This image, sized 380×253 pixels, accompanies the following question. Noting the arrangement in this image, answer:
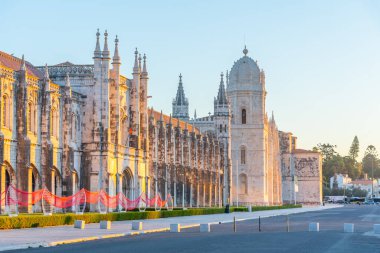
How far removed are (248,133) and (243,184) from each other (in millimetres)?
8501

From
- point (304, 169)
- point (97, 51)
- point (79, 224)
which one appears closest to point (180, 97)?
point (304, 169)

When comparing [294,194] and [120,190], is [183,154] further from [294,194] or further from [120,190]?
[294,194]

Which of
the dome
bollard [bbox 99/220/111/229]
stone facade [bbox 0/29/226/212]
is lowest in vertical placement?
bollard [bbox 99/220/111/229]

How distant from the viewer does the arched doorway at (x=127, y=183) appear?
72500 millimetres

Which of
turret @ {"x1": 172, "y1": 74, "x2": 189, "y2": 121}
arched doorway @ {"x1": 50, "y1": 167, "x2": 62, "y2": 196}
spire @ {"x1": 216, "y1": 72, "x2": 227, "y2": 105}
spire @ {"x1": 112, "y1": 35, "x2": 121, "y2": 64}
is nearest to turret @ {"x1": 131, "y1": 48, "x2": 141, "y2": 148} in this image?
spire @ {"x1": 112, "y1": 35, "x2": 121, "y2": 64}

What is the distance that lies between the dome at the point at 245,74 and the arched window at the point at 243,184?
50.9 ft

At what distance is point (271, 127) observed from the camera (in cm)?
14050

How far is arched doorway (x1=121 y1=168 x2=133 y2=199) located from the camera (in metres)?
72.5

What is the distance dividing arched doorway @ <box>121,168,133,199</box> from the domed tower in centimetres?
5480

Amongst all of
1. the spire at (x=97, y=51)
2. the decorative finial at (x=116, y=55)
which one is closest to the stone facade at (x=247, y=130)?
the decorative finial at (x=116, y=55)

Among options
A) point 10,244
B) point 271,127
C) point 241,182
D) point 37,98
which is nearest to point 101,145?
point 37,98

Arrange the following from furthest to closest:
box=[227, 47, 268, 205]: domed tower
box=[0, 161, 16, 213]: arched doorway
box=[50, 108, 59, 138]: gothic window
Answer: box=[227, 47, 268, 205]: domed tower < box=[50, 108, 59, 138]: gothic window < box=[0, 161, 16, 213]: arched doorway

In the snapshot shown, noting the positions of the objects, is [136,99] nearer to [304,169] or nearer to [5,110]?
[5,110]

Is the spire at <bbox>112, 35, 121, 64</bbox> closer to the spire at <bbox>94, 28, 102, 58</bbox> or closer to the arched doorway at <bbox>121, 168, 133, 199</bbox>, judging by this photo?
the spire at <bbox>94, 28, 102, 58</bbox>
